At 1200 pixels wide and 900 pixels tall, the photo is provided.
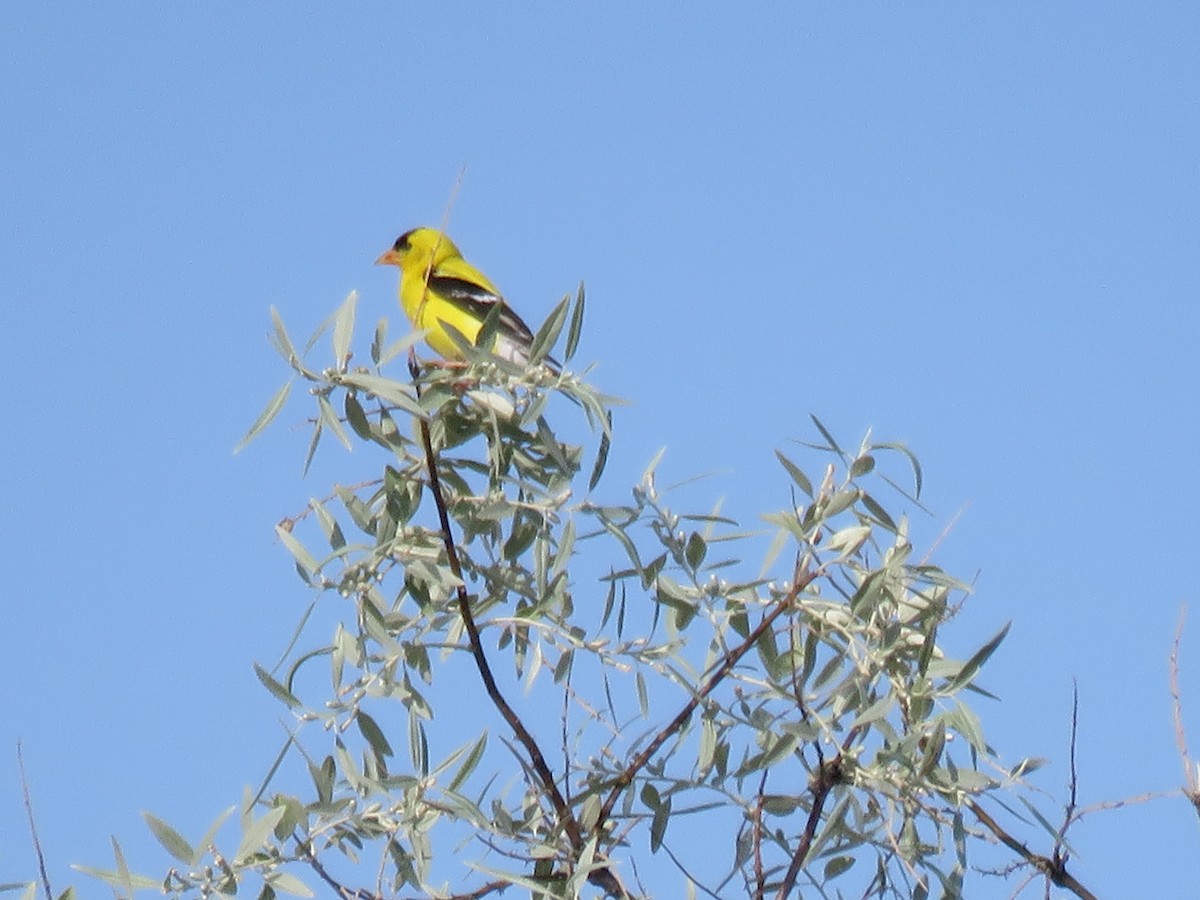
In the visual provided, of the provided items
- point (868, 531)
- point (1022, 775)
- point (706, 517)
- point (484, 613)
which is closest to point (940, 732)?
point (1022, 775)

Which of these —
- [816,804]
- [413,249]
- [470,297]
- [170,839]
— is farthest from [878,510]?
[413,249]

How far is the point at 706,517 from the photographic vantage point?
2738 mm

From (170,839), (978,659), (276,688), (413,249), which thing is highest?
(413,249)

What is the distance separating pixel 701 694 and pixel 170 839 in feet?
3.06

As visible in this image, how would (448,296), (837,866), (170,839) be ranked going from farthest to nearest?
(448,296)
(837,866)
(170,839)

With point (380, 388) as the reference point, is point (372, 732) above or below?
below

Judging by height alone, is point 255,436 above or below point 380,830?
above

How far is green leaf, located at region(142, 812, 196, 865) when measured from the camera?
239 centimetres

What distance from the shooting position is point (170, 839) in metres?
2.39

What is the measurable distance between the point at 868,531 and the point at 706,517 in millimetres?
304

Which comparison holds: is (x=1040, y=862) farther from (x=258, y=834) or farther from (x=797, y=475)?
(x=258, y=834)

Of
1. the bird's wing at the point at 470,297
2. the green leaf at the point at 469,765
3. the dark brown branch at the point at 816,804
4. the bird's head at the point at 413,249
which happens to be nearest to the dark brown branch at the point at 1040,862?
the dark brown branch at the point at 816,804

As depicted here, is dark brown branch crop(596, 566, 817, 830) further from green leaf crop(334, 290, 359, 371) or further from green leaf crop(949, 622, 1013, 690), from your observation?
green leaf crop(334, 290, 359, 371)

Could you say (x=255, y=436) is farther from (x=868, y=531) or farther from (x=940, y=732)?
(x=940, y=732)
